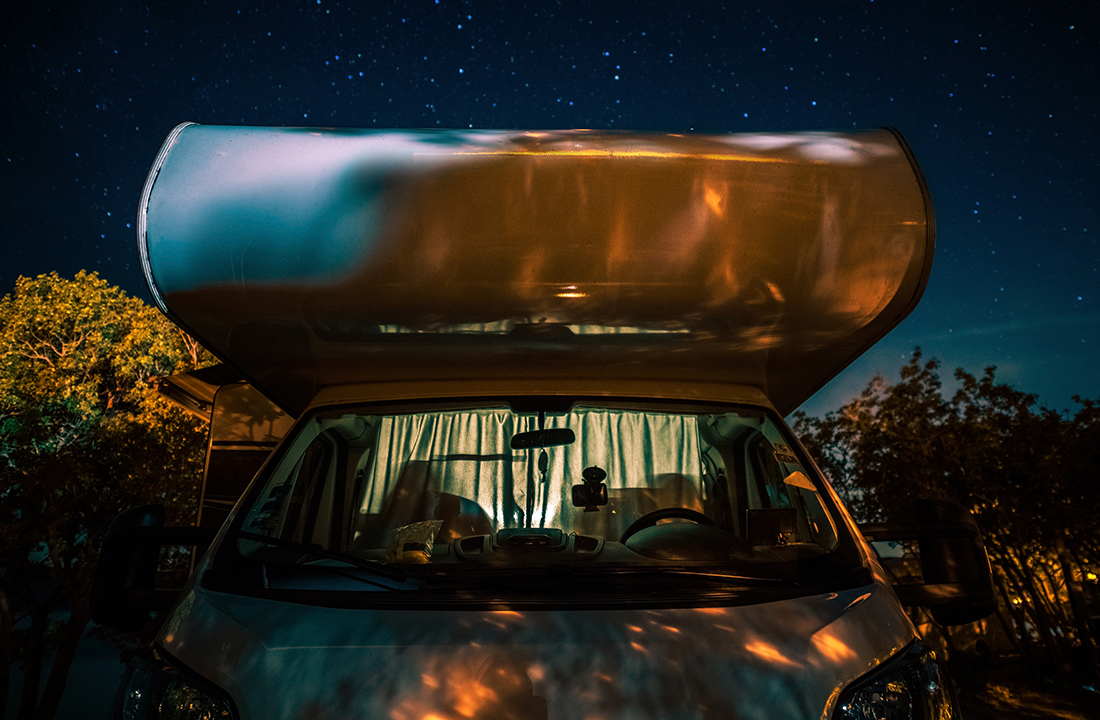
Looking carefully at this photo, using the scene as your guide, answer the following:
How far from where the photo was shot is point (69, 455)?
17016 mm

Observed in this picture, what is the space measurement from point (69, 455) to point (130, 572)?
1845 centimetres

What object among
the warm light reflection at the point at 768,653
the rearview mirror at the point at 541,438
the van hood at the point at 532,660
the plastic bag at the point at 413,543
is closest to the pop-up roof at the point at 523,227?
the rearview mirror at the point at 541,438

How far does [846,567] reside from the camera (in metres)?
2.09

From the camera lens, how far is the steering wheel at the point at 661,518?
2.78 metres

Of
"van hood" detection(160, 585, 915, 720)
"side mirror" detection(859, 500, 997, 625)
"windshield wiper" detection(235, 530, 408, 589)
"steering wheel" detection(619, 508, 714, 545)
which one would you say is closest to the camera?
"van hood" detection(160, 585, 915, 720)

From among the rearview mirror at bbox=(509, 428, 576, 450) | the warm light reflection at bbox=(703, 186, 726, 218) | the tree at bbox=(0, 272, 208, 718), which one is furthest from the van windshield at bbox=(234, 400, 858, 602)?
the tree at bbox=(0, 272, 208, 718)

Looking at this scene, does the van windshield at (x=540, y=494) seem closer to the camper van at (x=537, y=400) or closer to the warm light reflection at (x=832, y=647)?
the camper van at (x=537, y=400)

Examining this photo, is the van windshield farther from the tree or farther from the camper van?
the tree

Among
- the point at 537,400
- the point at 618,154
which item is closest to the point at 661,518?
the point at 537,400

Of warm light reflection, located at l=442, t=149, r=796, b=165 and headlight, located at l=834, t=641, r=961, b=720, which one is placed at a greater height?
warm light reflection, located at l=442, t=149, r=796, b=165

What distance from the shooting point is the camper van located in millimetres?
1614

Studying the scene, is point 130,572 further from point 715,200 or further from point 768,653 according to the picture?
point 715,200

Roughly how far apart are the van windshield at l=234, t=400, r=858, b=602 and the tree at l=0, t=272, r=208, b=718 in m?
14.1

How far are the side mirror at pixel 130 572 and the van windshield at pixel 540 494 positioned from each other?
0.27 m
